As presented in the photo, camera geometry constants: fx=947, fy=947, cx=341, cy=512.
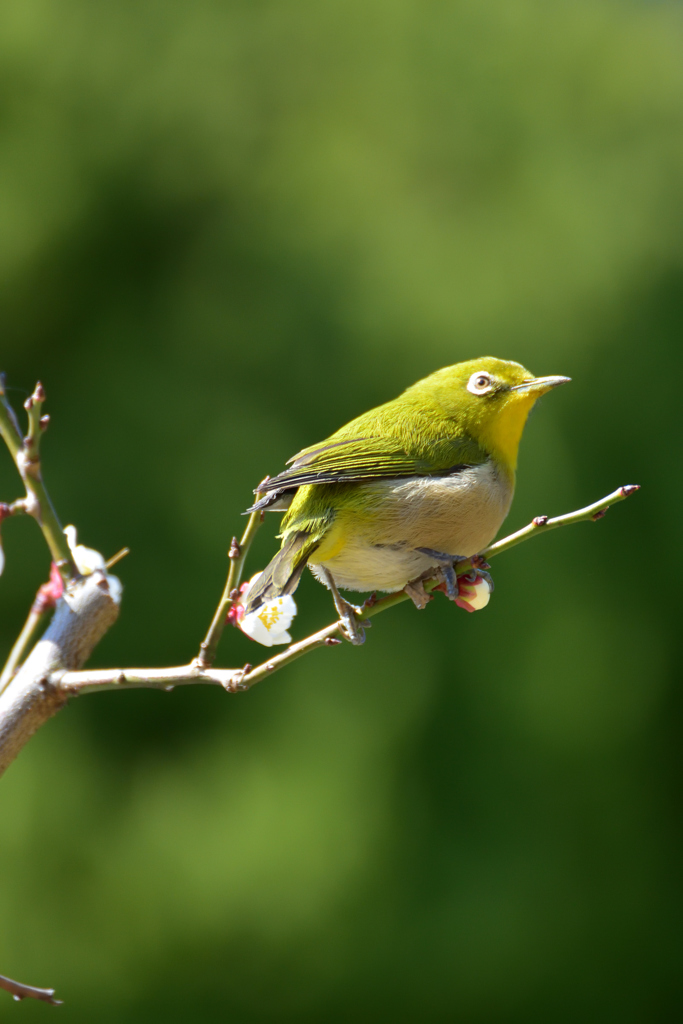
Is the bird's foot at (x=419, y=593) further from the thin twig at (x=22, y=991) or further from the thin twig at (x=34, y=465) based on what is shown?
the thin twig at (x=22, y=991)

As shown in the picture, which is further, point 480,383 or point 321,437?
point 321,437

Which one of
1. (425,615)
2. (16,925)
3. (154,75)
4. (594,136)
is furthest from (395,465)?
(594,136)

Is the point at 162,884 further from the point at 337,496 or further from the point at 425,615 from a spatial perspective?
the point at 337,496

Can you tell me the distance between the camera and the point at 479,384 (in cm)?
296

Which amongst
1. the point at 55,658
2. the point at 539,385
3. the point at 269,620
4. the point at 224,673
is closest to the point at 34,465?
the point at 55,658

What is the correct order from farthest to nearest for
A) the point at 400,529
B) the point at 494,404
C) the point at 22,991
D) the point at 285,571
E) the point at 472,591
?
the point at 494,404
the point at 400,529
the point at 285,571
the point at 472,591
the point at 22,991

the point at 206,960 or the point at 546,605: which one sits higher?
the point at 546,605

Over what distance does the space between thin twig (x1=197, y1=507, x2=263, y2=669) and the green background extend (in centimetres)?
496

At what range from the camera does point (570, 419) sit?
8.39m

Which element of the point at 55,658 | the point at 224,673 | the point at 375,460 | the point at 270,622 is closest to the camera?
the point at 224,673

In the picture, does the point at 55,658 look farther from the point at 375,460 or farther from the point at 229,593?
the point at 375,460

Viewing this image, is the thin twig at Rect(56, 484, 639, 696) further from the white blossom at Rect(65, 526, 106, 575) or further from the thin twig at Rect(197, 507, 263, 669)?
the white blossom at Rect(65, 526, 106, 575)

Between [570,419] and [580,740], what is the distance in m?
2.77

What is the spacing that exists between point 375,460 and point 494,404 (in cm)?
53
